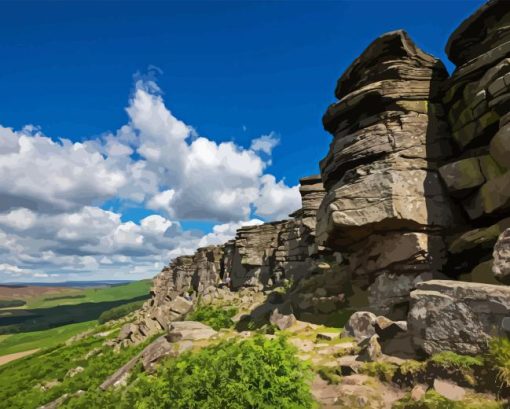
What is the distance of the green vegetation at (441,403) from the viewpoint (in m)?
6.52

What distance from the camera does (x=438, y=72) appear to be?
18.4 meters

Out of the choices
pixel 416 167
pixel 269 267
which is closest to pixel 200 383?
pixel 416 167

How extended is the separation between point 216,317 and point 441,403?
18.1 metres

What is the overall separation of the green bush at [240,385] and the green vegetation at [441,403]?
2185 millimetres

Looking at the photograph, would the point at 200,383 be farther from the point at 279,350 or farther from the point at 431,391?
the point at 431,391

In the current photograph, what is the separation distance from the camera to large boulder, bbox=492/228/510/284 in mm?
9211

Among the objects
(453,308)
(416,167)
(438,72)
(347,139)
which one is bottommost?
(453,308)

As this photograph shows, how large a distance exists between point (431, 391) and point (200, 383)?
5429mm

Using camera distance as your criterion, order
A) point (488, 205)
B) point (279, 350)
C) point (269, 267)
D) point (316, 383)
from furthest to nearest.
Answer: point (269, 267)
point (488, 205)
point (316, 383)
point (279, 350)

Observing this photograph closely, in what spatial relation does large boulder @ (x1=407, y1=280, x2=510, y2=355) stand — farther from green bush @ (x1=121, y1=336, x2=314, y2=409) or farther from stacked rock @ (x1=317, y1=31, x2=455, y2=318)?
stacked rock @ (x1=317, y1=31, x2=455, y2=318)

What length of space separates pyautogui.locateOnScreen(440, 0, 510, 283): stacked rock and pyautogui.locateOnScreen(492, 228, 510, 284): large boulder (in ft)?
12.3

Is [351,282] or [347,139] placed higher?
[347,139]

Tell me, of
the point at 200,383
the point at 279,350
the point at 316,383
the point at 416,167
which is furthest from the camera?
the point at 416,167

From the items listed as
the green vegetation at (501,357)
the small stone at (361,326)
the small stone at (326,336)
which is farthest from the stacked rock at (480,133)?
the small stone at (326,336)
